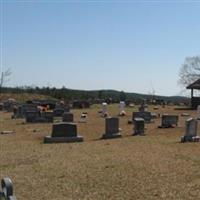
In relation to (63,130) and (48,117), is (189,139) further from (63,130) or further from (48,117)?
(48,117)

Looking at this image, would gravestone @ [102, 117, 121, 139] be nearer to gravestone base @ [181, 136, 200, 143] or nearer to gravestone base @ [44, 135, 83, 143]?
gravestone base @ [44, 135, 83, 143]

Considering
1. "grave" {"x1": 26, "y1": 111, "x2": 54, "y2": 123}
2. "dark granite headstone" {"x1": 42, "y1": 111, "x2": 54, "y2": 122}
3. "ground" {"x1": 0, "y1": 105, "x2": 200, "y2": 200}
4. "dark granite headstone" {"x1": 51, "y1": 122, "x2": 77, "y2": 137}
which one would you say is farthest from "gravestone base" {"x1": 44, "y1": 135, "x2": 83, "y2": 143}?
"dark granite headstone" {"x1": 42, "y1": 111, "x2": 54, "y2": 122}

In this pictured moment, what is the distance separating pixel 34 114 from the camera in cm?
3306

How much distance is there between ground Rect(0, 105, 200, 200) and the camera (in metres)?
9.97

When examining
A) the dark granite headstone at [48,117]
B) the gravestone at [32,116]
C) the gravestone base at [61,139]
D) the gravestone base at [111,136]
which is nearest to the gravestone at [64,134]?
the gravestone base at [61,139]

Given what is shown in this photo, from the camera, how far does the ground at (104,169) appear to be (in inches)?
392

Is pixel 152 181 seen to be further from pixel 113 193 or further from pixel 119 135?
pixel 119 135

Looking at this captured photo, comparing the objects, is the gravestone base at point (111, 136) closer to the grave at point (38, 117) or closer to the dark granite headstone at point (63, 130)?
the dark granite headstone at point (63, 130)

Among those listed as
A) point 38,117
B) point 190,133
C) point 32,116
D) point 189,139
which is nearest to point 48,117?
point 38,117

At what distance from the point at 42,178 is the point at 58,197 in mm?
2068

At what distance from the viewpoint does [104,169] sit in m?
12.6

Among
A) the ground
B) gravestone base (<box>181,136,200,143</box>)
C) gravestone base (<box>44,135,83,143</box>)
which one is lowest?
the ground

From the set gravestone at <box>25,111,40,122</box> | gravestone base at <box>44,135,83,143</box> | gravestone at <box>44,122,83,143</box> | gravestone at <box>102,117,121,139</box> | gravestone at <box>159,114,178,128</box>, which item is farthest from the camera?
gravestone at <box>25,111,40,122</box>

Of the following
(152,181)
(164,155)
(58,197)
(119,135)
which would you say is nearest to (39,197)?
(58,197)
